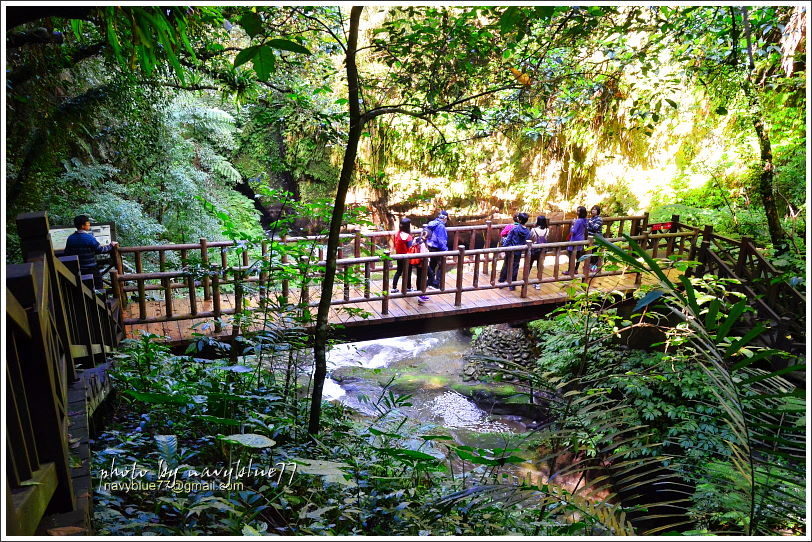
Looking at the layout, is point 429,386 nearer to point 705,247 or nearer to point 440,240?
point 440,240

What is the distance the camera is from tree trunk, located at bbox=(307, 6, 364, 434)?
2.68m

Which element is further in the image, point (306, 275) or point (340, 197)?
point (306, 275)

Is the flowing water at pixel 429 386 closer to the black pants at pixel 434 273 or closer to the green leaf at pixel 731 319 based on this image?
the black pants at pixel 434 273

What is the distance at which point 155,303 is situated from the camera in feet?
21.9

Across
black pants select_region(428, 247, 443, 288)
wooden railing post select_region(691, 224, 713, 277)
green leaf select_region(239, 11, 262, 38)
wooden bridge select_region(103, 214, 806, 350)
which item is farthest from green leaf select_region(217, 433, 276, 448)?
wooden railing post select_region(691, 224, 713, 277)

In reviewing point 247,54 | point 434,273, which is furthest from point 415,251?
point 247,54

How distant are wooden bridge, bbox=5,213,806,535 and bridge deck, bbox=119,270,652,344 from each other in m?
0.02

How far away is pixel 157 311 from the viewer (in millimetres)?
6375

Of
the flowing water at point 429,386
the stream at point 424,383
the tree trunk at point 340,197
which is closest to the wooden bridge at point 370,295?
the flowing water at point 429,386

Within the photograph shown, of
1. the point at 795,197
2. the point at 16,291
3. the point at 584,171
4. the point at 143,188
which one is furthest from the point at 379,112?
the point at 584,171

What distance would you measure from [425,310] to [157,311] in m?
3.58

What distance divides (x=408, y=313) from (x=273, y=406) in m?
3.62

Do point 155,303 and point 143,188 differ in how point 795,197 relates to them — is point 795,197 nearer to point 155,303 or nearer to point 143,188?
point 155,303

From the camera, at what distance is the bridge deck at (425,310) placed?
6.31 m
